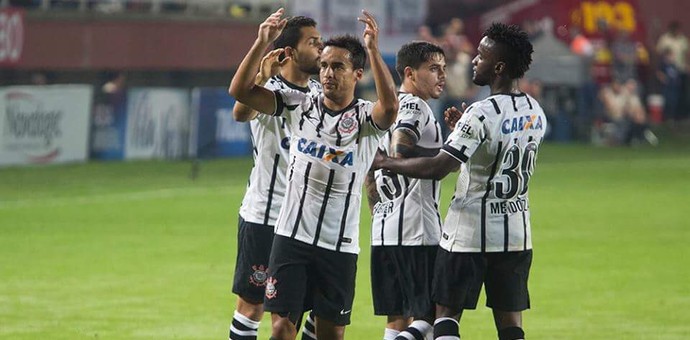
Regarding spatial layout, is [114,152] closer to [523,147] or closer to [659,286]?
[659,286]

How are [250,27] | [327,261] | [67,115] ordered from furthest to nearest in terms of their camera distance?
[250,27]
[67,115]
[327,261]

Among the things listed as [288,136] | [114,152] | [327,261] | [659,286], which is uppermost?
[288,136]

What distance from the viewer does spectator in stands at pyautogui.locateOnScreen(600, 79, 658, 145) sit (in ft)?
112

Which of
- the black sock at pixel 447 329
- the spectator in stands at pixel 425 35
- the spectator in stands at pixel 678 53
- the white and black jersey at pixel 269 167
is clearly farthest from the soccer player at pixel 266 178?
the spectator in stands at pixel 678 53

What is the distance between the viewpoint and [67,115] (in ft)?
87.9

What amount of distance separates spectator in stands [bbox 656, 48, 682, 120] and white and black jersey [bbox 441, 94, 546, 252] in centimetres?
3021

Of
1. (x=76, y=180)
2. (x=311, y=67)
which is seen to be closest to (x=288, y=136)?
(x=311, y=67)

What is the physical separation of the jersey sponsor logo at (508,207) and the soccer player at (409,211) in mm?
730

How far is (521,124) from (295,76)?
57.2 inches

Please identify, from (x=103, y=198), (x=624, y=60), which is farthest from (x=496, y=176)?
(x=624, y=60)

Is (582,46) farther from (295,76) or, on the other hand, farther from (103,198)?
(295,76)

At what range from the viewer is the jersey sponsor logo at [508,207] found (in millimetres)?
8531

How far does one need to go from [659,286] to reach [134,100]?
15.7m

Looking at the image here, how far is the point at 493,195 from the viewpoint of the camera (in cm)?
854
